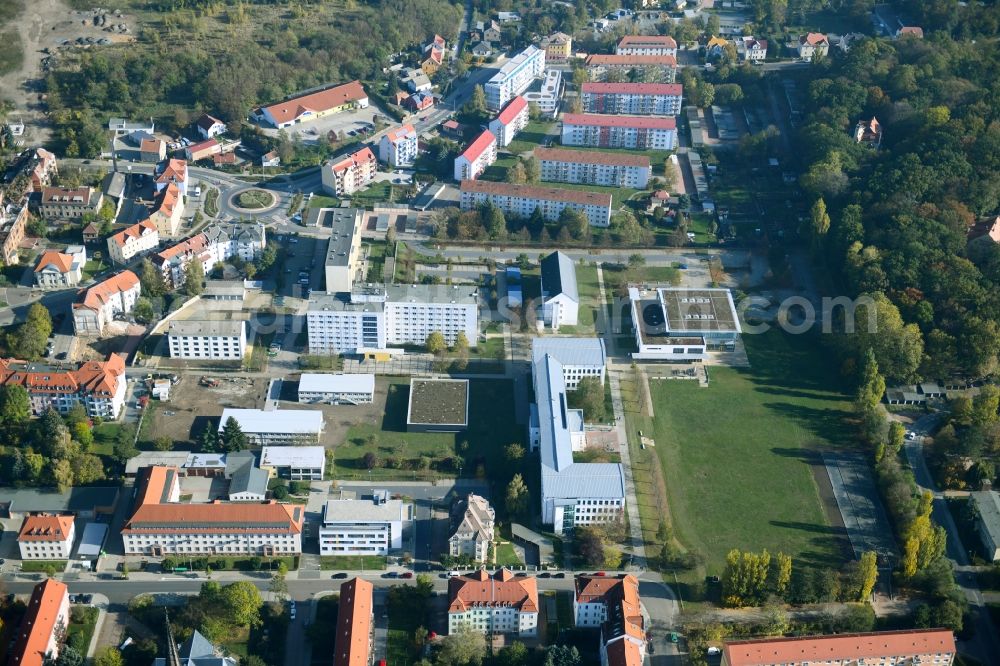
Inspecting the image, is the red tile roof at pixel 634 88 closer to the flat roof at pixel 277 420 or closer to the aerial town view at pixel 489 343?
the aerial town view at pixel 489 343

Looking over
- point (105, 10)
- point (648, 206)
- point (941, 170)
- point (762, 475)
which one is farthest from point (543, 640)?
point (105, 10)

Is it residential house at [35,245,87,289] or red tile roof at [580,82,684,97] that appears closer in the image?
residential house at [35,245,87,289]

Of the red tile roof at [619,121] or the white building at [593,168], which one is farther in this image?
the red tile roof at [619,121]

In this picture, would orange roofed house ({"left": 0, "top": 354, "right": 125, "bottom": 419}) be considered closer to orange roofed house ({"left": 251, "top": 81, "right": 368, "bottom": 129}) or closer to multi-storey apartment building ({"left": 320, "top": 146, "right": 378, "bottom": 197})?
multi-storey apartment building ({"left": 320, "top": 146, "right": 378, "bottom": 197})

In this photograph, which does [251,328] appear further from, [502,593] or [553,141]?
[553,141]

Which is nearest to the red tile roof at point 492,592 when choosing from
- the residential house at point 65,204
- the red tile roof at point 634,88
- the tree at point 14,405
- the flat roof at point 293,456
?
the flat roof at point 293,456

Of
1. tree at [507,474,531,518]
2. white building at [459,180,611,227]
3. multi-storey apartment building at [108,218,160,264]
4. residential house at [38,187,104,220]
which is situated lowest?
tree at [507,474,531,518]

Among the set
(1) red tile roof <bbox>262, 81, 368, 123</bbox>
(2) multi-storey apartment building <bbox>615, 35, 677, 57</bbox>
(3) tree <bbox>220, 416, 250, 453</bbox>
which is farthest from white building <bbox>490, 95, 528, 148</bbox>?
(3) tree <bbox>220, 416, 250, 453</bbox>
